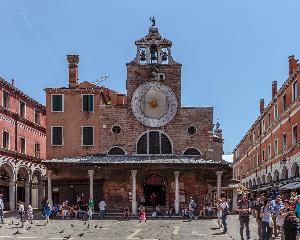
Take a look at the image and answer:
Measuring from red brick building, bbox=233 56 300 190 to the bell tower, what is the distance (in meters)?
8.63

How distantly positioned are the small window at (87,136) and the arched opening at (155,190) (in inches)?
217

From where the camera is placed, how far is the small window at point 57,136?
4672 centimetres

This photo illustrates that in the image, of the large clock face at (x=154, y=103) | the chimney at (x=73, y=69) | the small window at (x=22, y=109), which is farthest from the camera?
the small window at (x=22, y=109)

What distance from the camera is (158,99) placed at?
4734cm

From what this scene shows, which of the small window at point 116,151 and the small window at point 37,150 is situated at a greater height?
the small window at point 37,150

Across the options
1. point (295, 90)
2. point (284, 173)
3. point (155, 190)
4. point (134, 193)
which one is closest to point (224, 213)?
point (134, 193)

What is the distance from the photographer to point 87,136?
46.8m

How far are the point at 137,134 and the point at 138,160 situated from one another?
2.98 metres

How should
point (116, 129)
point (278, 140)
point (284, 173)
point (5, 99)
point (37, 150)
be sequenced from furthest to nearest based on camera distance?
point (37, 150) < point (278, 140) < point (116, 129) < point (5, 99) < point (284, 173)

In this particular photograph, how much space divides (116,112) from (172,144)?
5298mm

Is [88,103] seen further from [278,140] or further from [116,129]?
[278,140]

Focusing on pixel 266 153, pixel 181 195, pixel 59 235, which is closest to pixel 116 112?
pixel 181 195

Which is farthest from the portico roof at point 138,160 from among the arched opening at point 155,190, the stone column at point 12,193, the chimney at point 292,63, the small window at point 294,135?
the chimney at point 292,63

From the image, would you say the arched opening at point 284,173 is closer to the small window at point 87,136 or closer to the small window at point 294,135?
the small window at point 294,135
